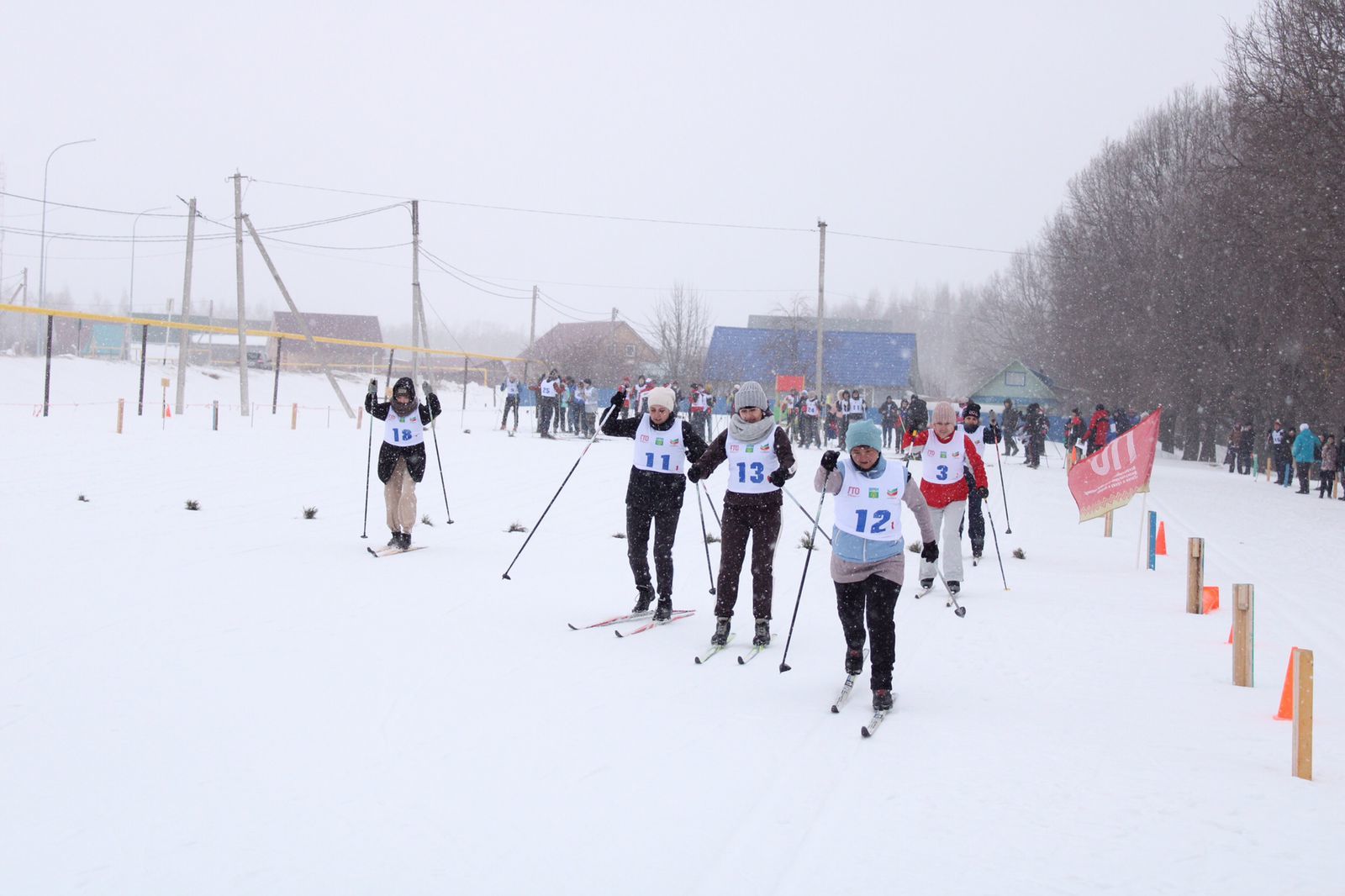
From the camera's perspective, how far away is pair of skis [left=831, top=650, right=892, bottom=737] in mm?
5995

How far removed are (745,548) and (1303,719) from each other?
364 centimetres

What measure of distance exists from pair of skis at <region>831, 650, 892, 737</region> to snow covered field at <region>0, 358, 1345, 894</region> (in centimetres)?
7

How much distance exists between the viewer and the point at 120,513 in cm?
1328

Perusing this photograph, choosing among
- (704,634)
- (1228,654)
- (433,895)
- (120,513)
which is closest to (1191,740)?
(1228,654)

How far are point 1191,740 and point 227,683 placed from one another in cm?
553

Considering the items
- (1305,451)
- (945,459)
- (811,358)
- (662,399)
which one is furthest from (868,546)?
(811,358)

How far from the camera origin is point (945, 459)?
10.6 m

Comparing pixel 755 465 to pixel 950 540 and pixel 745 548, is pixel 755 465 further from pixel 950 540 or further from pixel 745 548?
pixel 950 540

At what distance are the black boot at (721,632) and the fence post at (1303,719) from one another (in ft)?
12.1

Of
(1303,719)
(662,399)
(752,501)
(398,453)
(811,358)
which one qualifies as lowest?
(1303,719)

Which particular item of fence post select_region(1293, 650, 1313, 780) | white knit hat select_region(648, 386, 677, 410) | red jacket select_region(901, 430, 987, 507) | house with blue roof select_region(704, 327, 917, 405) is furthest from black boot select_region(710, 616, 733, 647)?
house with blue roof select_region(704, 327, 917, 405)

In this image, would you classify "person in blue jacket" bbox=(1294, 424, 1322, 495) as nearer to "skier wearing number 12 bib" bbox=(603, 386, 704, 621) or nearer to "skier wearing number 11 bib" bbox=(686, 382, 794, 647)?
"skier wearing number 12 bib" bbox=(603, 386, 704, 621)

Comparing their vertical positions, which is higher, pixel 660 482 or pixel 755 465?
pixel 755 465

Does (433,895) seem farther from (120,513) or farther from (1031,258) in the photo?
(1031,258)
